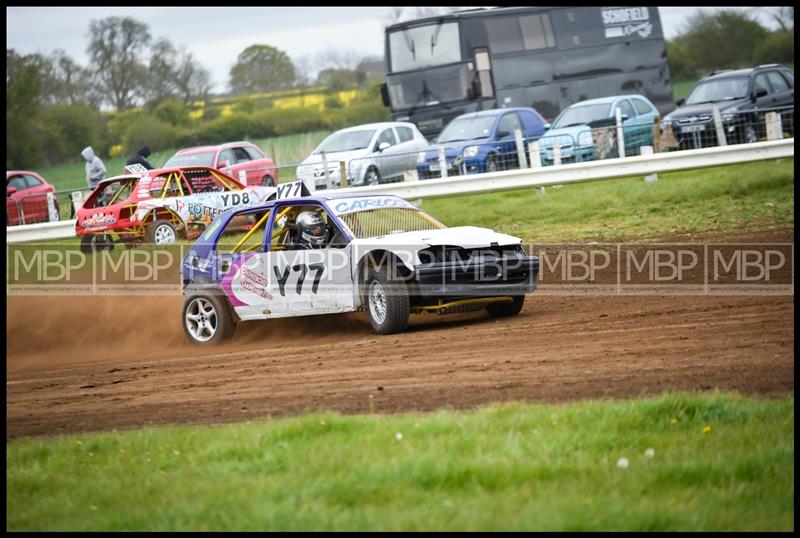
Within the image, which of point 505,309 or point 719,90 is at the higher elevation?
point 719,90

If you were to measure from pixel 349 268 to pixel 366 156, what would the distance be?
10.3 m

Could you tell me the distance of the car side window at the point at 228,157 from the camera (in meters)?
23.6

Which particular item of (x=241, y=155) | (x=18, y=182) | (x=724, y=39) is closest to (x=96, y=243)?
(x=241, y=155)

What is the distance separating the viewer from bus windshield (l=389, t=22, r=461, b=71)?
93.8 ft

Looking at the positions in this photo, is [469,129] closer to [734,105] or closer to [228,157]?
[228,157]

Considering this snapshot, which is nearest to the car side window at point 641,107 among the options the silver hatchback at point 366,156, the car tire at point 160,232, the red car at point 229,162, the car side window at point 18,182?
the silver hatchback at point 366,156

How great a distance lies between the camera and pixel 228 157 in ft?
78.6

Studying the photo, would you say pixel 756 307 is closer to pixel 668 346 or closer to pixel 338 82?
pixel 668 346

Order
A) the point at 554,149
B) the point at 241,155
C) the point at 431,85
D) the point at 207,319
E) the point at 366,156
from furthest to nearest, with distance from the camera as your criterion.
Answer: the point at 431,85
the point at 241,155
the point at 366,156
the point at 554,149
the point at 207,319

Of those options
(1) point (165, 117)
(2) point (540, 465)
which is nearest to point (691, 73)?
(1) point (165, 117)

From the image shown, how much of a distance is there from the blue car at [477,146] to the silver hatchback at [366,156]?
1.37 ft

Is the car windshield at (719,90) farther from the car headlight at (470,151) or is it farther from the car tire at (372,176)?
the car tire at (372,176)

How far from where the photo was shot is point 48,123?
1756 inches

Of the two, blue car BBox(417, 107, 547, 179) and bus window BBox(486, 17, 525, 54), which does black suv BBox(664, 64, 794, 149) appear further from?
bus window BBox(486, 17, 525, 54)
